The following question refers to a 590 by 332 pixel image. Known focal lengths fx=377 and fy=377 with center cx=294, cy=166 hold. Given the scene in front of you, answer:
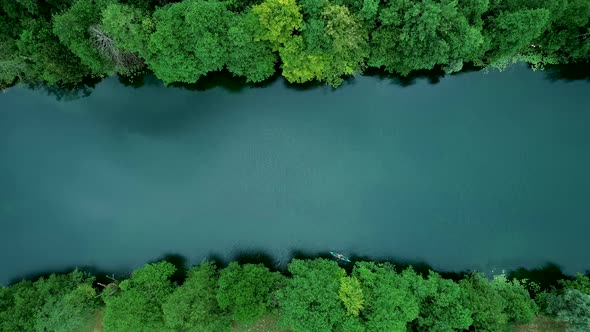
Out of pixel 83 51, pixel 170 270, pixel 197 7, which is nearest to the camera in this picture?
pixel 197 7

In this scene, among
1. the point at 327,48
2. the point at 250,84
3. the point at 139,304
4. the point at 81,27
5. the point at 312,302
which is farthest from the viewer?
the point at 250,84

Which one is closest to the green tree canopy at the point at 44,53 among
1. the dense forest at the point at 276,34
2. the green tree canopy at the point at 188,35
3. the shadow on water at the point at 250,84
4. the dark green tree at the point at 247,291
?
the dense forest at the point at 276,34

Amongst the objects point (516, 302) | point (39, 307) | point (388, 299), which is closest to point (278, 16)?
point (388, 299)

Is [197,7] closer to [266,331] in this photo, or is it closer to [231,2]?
[231,2]

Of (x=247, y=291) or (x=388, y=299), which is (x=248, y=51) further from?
(x=388, y=299)

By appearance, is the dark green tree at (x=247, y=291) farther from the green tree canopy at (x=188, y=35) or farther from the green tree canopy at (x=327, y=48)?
the green tree canopy at (x=188, y=35)

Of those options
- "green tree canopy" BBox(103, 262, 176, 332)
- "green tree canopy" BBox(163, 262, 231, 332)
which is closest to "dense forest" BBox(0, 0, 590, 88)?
"green tree canopy" BBox(103, 262, 176, 332)

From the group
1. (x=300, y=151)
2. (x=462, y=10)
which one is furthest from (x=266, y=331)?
(x=462, y=10)
